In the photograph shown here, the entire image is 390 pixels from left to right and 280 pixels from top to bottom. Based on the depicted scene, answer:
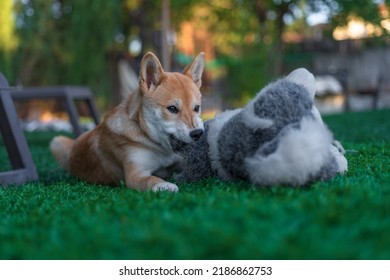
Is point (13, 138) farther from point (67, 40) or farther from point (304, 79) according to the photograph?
point (67, 40)

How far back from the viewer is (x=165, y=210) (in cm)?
201

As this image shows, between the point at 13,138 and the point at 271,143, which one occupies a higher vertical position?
the point at 271,143

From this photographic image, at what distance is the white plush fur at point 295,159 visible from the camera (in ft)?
7.25

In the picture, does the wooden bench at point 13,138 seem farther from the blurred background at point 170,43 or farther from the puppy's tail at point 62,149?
the blurred background at point 170,43

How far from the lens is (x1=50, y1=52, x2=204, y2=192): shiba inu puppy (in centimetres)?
298

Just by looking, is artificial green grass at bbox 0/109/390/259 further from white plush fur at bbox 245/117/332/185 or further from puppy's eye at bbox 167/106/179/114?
puppy's eye at bbox 167/106/179/114

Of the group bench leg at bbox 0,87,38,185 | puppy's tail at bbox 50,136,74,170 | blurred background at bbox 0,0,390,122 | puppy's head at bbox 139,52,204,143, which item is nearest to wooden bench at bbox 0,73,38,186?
bench leg at bbox 0,87,38,185

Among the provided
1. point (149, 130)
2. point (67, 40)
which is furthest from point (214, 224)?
point (67, 40)

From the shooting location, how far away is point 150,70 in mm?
3201

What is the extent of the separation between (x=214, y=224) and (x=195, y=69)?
1934mm

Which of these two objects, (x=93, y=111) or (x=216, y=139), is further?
(x=93, y=111)

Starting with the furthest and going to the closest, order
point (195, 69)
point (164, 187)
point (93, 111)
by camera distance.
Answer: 1. point (93, 111)
2. point (195, 69)
3. point (164, 187)

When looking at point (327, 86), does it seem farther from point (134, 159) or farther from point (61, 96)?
point (134, 159)

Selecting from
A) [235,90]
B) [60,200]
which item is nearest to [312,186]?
[60,200]
